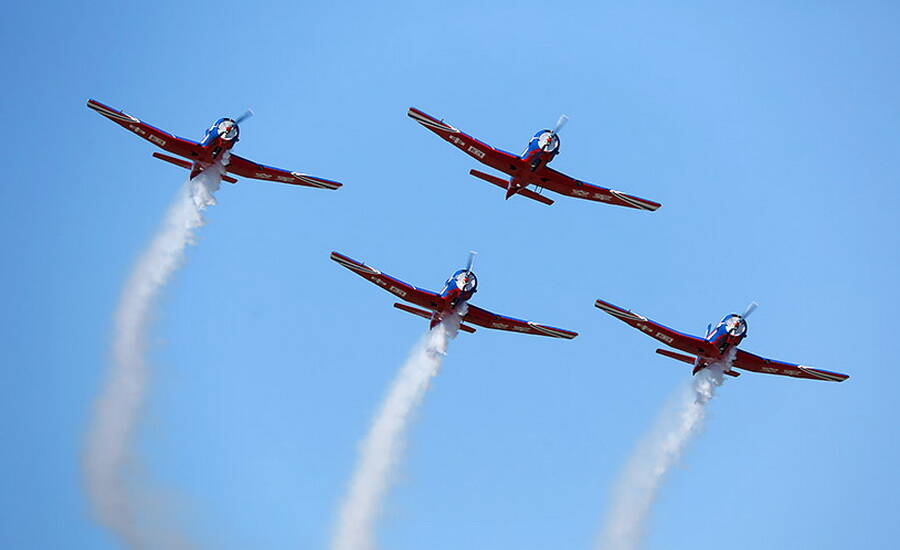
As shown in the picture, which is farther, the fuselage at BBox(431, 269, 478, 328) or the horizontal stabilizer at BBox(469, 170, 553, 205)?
the horizontal stabilizer at BBox(469, 170, 553, 205)

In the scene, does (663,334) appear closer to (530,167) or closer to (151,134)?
(530,167)

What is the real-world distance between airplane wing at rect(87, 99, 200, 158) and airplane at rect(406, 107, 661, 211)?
12.6 m

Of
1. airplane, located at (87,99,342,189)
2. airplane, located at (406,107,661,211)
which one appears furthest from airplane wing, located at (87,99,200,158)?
airplane, located at (406,107,661,211)

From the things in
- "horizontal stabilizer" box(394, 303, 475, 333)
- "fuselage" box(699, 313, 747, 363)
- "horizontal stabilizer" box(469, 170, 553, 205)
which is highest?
"horizontal stabilizer" box(469, 170, 553, 205)

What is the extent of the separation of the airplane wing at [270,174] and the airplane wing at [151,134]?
2.50m

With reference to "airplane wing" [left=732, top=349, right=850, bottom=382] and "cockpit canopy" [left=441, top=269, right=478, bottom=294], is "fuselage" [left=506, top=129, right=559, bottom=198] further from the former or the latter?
"airplane wing" [left=732, top=349, right=850, bottom=382]

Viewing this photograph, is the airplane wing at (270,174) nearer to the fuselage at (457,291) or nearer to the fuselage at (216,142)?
the fuselage at (216,142)

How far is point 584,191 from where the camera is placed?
9231 cm

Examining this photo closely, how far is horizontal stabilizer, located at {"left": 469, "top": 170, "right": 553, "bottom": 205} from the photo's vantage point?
292 feet

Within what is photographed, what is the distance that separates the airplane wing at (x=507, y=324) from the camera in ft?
294

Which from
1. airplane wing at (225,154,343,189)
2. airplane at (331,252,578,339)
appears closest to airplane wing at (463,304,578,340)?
airplane at (331,252,578,339)

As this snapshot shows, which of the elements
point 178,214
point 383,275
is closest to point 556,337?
point 383,275

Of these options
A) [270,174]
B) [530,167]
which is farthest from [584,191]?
[270,174]

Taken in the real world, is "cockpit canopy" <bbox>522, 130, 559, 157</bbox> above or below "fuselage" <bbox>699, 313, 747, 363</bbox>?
above
